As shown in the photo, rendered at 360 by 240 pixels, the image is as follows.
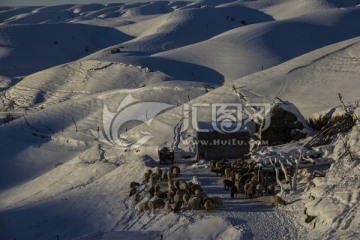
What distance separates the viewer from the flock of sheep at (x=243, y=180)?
474 inches

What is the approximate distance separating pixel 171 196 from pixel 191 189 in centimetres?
52

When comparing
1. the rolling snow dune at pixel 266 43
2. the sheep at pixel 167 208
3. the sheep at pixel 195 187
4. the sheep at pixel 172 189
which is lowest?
the rolling snow dune at pixel 266 43

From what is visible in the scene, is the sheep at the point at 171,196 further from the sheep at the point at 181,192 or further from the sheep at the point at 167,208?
the sheep at the point at 167,208

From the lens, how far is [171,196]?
39.8 feet

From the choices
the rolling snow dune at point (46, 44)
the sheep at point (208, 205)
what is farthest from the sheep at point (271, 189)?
the rolling snow dune at point (46, 44)

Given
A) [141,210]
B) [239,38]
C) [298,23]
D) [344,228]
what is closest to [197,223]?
[141,210]

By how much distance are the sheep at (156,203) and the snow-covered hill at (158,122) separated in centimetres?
18

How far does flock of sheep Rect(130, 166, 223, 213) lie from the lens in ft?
37.5

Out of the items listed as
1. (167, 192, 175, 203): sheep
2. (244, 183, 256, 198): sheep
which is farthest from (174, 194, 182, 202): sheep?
(244, 183, 256, 198): sheep

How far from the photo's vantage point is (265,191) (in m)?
12.3

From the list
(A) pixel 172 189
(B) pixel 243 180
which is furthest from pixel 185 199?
(B) pixel 243 180

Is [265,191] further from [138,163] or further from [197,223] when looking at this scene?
[138,163]

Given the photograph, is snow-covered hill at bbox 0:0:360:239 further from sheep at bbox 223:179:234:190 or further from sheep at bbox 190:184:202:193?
sheep at bbox 190:184:202:193

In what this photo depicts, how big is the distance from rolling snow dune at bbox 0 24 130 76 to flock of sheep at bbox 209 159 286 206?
41654mm
